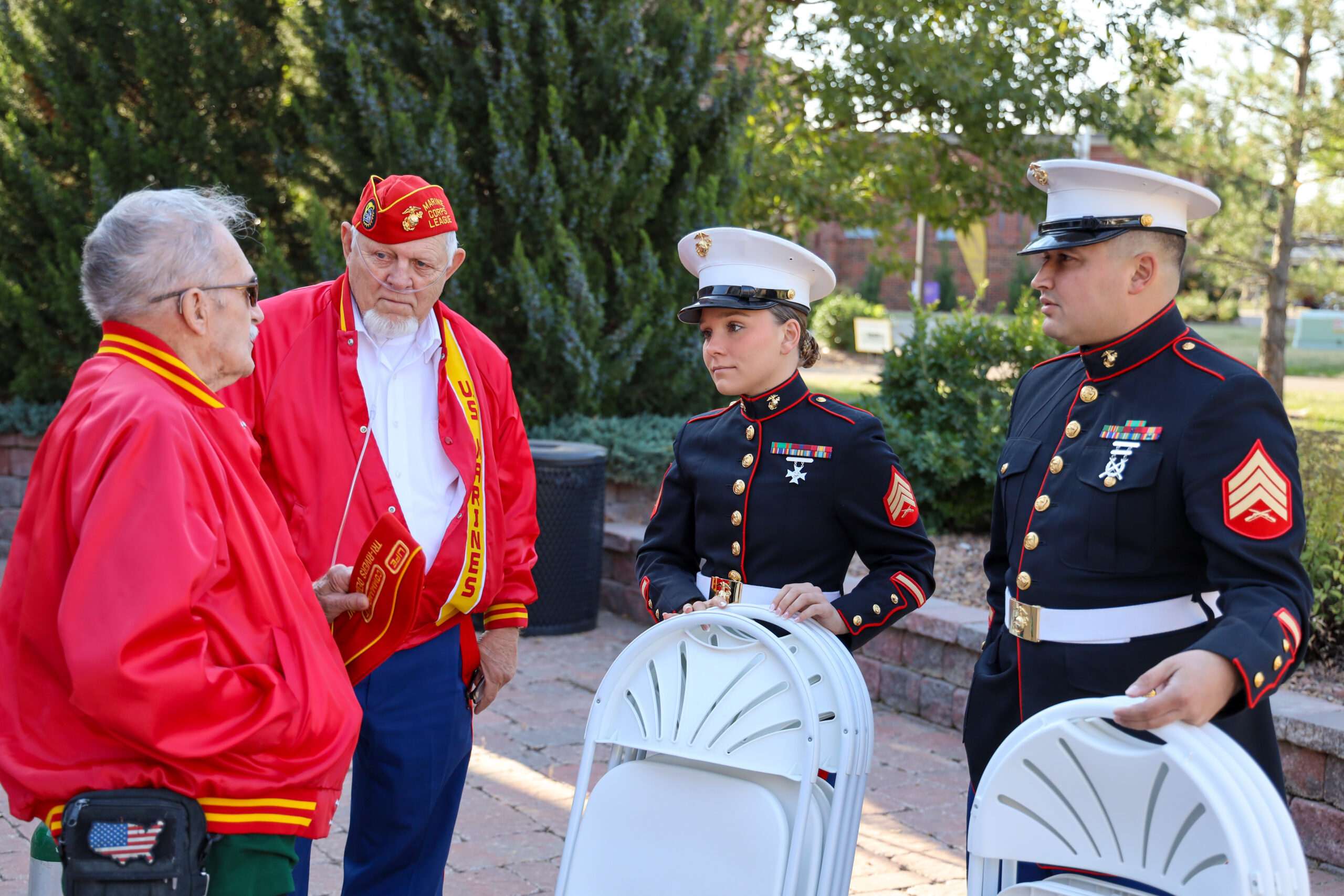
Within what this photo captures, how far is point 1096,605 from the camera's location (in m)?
2.18

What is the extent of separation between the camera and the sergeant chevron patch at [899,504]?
2.71m

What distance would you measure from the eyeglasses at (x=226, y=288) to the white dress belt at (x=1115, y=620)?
1521 millimetres

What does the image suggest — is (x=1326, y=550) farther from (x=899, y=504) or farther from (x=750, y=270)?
(x=750, y=270)

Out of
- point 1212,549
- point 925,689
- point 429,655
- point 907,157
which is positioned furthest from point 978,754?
point 907,157

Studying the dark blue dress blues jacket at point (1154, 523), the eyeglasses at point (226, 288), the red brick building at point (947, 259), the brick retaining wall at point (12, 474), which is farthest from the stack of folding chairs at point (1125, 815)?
the red brick building at point (947, 259)

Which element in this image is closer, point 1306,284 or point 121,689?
point 121,689

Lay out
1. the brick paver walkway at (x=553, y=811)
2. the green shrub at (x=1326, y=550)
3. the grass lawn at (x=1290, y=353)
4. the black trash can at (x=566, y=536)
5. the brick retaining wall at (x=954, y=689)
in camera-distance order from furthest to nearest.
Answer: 1. the grass lawn at (x=1290, y=353)
2. the black trash can at (x=566, y=536)
3. the green shrub at (x=1326, y=550)
4. the brick retaining wall at (x=954, y=689)
5. the brick paver walkway at (x=553, y=811)

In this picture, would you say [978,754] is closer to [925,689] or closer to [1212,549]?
[1212,549]

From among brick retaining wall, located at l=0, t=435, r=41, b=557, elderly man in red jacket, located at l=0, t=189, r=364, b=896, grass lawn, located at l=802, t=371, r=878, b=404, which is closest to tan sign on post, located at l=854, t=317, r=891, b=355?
grass lawn, located at l=802, t=371, r=878, b=404

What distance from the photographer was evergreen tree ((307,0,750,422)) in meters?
7.14

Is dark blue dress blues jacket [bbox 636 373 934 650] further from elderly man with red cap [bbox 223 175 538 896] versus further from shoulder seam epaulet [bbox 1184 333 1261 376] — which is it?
shoulder seam epaulet [bbox 1184 333 1261 376]

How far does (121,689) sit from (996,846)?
1.36 m

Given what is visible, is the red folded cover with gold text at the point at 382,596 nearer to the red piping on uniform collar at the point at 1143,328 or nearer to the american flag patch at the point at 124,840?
the american flag patch at the point at 124,840

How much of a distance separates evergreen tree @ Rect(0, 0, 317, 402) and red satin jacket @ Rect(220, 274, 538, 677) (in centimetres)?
525
